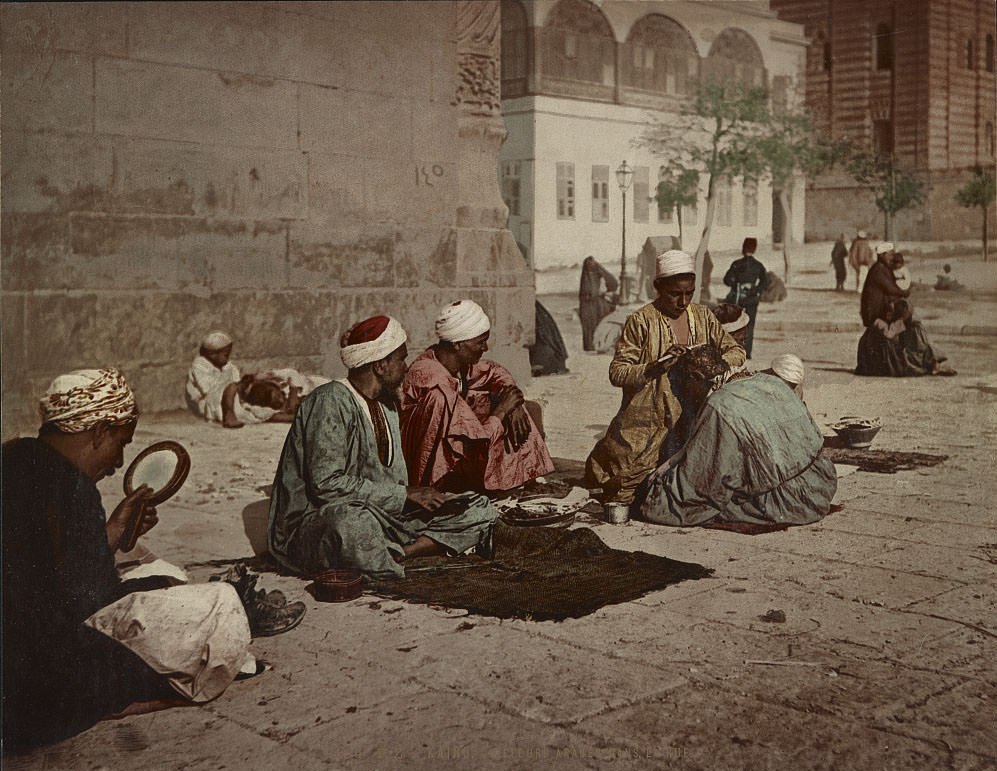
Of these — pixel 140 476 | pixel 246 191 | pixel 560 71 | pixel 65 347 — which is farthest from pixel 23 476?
pixel 560 71

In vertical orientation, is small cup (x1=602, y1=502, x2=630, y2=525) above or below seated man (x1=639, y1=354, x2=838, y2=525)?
below

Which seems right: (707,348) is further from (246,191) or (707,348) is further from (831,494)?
(246,191)

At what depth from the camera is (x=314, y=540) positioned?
12.8 feet

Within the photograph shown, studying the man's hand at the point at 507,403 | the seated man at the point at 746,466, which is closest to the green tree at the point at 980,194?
the seated man at the point at 746,466

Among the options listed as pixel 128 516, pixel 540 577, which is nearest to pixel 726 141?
pixel 540 577

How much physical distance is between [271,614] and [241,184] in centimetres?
447

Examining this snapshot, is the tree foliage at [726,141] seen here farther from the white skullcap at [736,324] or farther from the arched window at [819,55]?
the white skullcap at [736,324]

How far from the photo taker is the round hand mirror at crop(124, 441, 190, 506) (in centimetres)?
297

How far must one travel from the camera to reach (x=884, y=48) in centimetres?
680

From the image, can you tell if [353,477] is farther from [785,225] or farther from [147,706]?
[785,225]

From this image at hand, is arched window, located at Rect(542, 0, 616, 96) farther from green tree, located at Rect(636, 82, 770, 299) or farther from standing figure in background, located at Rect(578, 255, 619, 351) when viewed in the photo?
standing figure in background, located at Rect(578, 255, 619, 351)

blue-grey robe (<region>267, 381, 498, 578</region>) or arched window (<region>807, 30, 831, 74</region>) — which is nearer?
blue-grey robe (<region>267, 381, 498, 578</region>)

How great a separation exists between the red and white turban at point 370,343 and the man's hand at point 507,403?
1.02 meters

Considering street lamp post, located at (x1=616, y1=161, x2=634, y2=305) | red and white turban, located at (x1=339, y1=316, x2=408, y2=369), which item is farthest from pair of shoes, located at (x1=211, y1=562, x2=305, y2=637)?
street lamp post, located at (x1=616, y1=161, x2=634, y2=305)
